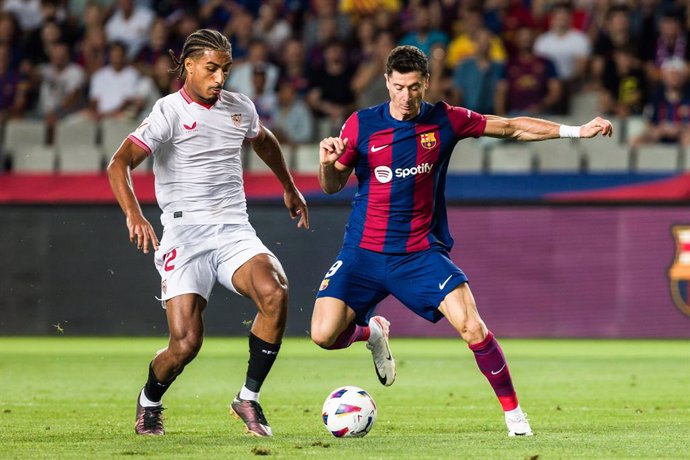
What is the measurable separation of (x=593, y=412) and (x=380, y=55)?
908 cm

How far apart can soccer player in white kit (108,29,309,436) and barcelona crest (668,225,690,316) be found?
26.4ft

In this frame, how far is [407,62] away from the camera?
777 centimetres

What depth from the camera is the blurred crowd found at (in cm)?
1702

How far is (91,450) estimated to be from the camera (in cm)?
710

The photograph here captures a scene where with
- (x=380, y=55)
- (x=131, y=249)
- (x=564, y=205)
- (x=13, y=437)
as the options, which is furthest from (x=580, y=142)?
(x=13, y=437)

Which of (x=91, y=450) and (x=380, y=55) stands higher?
(x=380, y=55)

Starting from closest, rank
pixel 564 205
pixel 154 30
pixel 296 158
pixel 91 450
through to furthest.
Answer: pixel 91 450, pixel 564 205, pixel 296 158, pixel 154 30

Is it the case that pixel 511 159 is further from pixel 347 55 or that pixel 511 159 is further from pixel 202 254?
pixel 202 254

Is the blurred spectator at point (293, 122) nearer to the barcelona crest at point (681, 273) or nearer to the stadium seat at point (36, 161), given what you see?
the stadium seat at point (36, 161)

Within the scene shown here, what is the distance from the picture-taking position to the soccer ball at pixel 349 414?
7770 mm

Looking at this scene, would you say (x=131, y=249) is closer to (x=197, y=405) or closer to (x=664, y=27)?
(x=197, y=405)

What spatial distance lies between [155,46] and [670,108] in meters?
7.16

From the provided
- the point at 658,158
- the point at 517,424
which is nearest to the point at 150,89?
the point at 658,158

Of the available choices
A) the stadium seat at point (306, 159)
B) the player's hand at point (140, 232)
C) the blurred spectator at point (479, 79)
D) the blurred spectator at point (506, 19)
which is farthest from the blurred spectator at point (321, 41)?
the player's hand at point (140, 232)
